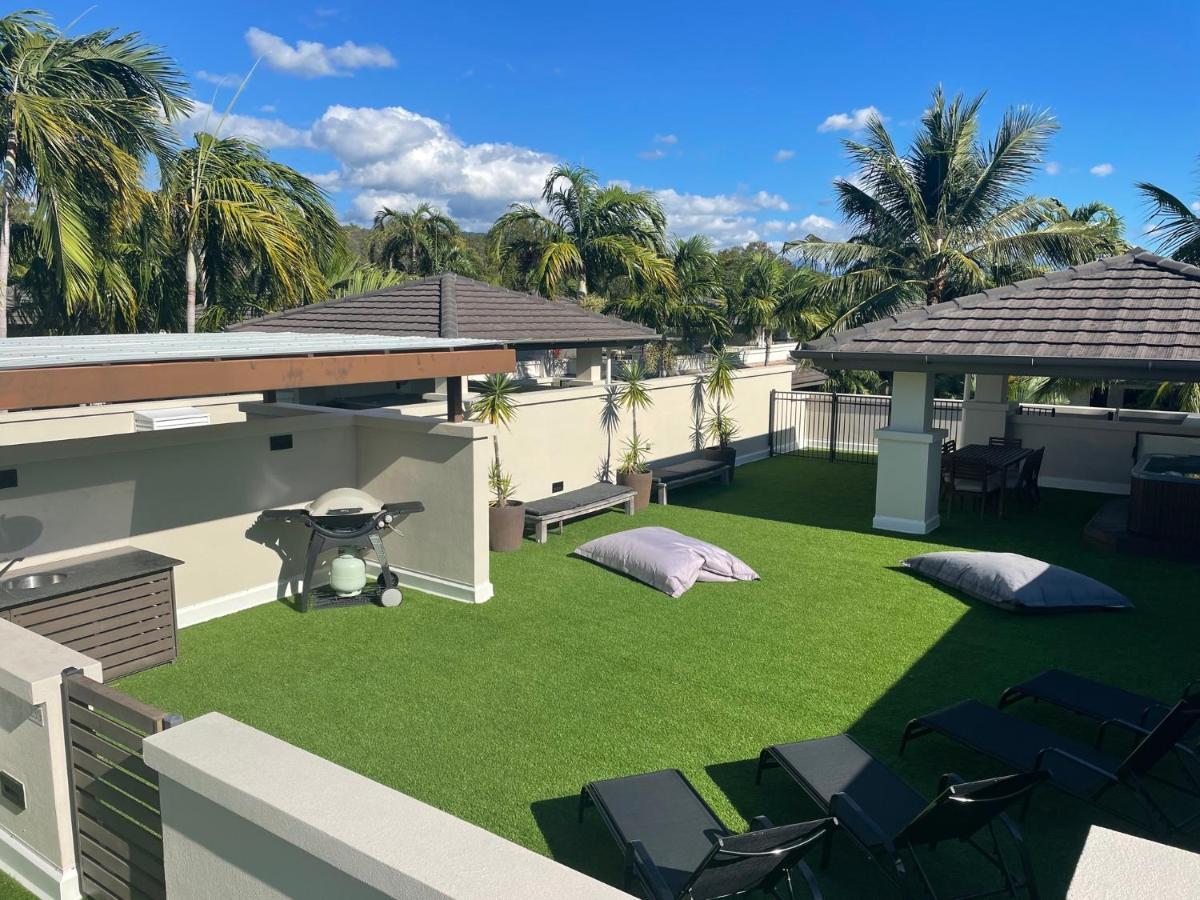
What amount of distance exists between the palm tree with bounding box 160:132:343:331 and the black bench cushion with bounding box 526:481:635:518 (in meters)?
7.92

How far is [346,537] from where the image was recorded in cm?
914

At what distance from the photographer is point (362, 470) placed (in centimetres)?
1027

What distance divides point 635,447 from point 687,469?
1057 mm

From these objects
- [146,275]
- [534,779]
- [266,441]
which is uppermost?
[146,275]

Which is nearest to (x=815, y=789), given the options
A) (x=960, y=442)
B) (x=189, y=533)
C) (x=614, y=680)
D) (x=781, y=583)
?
(x=614, y=680)

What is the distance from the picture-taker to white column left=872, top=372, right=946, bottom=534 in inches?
488

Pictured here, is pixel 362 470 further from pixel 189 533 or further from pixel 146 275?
pixel 146 275

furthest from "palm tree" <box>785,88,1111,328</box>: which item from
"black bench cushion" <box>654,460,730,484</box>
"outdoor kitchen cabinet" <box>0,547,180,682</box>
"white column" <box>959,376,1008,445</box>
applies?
"outdoor kitchen cabinet" <box>0,547,180,682</box>

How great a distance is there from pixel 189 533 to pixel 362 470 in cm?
211

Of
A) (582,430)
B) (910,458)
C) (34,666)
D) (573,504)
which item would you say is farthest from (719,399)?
(34,666)

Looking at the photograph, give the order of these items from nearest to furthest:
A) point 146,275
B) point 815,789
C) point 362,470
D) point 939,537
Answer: point 815,789 → point 362,470 → point 939,537 → point 146,275

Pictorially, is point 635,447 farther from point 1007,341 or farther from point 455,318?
point 1007,341

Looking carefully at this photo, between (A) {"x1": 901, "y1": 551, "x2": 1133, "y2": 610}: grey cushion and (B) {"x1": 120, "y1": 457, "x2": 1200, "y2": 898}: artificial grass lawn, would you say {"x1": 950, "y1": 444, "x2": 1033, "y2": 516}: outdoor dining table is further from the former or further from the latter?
(A) {"x1": 901, "y1": 551, "x2": 1133, "y2": 610}: grey cushion

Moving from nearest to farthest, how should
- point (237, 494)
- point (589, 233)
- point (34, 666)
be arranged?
1. point (34, 666)
2. point (237, 494)
3. point (589, 233)
